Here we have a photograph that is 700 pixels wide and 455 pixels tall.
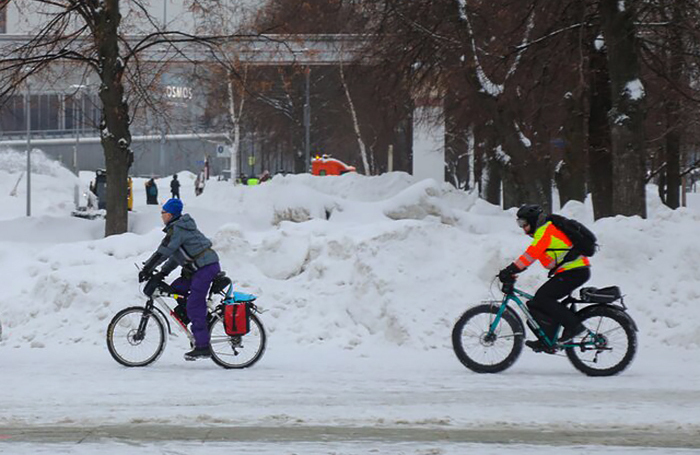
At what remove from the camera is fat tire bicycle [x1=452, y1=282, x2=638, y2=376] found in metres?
11.1

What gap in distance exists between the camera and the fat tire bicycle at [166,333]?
11.8 meters

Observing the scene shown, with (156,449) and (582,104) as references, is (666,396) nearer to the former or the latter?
(156,449)

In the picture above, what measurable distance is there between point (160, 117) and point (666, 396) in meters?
16.4

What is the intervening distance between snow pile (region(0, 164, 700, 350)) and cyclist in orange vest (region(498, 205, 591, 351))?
2220 mm

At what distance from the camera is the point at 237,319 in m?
11.7

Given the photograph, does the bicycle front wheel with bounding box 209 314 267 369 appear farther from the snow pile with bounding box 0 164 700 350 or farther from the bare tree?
the bare tree

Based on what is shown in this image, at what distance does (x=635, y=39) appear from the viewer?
19125 mm

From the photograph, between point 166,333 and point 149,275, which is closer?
point 149,275

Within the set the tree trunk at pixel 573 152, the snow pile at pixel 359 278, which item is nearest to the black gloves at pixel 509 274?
the snow pile at pixel 359 278

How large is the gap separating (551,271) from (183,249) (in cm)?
354

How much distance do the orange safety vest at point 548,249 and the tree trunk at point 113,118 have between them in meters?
12.3

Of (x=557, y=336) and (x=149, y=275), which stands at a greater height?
(x=149, y=275)

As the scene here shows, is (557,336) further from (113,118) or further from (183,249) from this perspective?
(113,118)

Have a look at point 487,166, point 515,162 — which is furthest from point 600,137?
point 487,166
